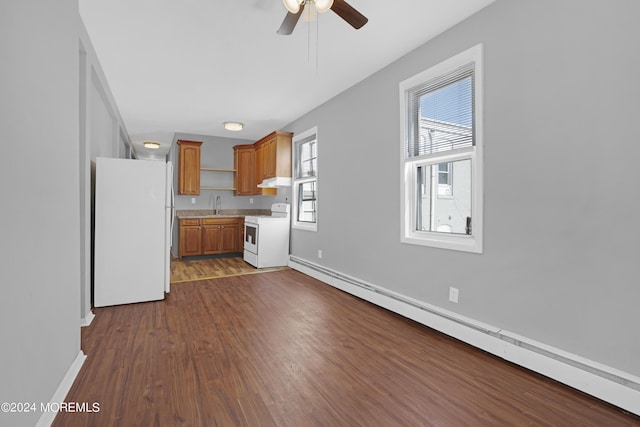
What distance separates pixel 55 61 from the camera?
1.67 m

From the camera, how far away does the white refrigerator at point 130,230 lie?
3344 mm

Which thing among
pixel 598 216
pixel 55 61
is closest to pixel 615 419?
pixel 598 216

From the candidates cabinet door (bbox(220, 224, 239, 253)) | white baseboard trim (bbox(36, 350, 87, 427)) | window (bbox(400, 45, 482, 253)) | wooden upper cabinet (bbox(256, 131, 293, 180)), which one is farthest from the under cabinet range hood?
white baseboard trim (bbox(36, 350, 87, 427))

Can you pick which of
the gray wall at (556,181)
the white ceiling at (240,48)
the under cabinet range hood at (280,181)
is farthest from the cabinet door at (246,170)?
the gray wall at (556,181)

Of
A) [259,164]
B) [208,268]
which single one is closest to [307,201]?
[259,164]

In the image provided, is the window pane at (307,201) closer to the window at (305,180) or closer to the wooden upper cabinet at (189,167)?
the window at (305,180)

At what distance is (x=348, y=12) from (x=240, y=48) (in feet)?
4.46

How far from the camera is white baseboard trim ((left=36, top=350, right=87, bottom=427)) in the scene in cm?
149

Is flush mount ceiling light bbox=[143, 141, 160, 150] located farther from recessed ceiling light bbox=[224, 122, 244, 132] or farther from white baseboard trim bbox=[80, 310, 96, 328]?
white baseboard trim bbox=[80, 310, 96, 328]

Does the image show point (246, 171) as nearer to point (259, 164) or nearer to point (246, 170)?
point (246, 170)

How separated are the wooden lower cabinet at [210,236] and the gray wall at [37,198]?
429cm

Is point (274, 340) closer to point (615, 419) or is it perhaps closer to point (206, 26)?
point (615, 419)

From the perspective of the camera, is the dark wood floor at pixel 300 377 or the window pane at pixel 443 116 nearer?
the dark wood floor at pixel 300 377

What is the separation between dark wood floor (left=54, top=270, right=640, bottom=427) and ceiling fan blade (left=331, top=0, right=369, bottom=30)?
2.37m
